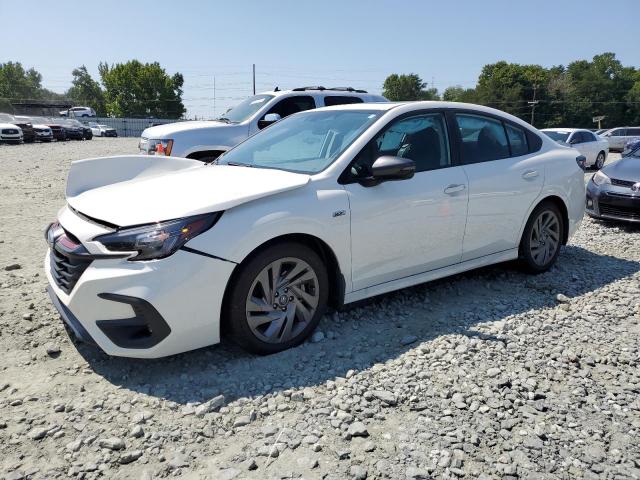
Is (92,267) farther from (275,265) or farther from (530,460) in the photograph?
(530,460)

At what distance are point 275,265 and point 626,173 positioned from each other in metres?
6.64

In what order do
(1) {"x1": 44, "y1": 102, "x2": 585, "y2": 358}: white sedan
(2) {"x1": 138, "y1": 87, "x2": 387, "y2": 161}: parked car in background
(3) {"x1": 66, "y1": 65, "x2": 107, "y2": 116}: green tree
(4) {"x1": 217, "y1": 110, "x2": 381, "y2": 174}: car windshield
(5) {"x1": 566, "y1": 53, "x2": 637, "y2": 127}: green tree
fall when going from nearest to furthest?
(1) {"x1": 44, "y1": 102, "x2": 585, "y2": 358}: white sedan → (4) {"x1": 217, "y1": 110, "x2": 381, "y2": 174}: car windshield → (2) {"x1": 138, "y1": 87, "x2": 387, "y2": 161}: parked car in background → (5) {"x1": 566, "y1": 53, "x2": 637, "y2": 127}: green tree → (3) {"x1": 66, "y1": 65, "x2": 107, "y2": 116}: green tree

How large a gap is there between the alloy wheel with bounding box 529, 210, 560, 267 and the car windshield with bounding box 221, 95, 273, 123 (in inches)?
207

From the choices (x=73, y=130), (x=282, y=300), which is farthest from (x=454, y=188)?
(x=73, y=130)

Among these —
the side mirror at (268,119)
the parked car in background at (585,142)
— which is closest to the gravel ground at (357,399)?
the side mirror at (268,119)

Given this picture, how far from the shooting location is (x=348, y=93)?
9328mm

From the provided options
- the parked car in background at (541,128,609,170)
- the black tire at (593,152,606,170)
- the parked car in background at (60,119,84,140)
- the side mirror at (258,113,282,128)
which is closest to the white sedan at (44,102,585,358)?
the side mirror at (258,113,282,128)

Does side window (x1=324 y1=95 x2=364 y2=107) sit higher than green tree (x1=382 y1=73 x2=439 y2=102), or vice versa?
green tree (x1=382 y1=73 x2=439 y2=102)

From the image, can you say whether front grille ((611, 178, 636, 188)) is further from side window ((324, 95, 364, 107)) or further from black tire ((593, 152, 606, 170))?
black tire ((593, 152, 606, 170))

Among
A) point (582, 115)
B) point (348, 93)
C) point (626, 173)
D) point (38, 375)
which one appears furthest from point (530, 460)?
point (582, 115)

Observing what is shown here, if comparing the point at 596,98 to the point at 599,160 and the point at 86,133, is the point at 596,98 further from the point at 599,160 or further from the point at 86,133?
the point at 86,133

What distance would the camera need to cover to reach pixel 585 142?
17.5 m

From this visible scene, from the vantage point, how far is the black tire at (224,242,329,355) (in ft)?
10.0

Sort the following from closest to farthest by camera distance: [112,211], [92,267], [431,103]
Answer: [92,267]
[112,211]
[431,103]
